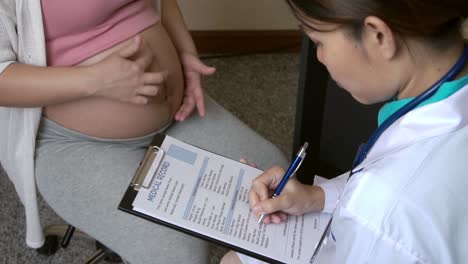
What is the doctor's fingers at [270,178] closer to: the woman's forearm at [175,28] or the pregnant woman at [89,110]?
the pregnant woman at [89,110]

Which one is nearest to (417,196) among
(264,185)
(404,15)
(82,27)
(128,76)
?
(404,15)

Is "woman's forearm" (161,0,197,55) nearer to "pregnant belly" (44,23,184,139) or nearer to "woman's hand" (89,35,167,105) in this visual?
"pregnant belly" (44,23,184,139)

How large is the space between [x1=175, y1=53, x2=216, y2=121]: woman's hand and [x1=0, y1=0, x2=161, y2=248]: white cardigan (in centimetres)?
30

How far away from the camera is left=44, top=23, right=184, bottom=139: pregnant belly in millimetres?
1024

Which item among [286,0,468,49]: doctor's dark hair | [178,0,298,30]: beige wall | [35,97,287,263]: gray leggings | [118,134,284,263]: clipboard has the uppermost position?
[286,0,468,49]: doctor's dark hair

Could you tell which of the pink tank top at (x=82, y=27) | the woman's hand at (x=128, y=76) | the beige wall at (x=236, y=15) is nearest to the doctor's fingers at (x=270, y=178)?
the woman's hand at (x=128, y=76)

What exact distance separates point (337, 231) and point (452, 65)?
267 mm

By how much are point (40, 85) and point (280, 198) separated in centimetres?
45

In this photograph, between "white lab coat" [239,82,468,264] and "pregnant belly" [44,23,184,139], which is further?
"pregnant belly" [44,23,184,139]

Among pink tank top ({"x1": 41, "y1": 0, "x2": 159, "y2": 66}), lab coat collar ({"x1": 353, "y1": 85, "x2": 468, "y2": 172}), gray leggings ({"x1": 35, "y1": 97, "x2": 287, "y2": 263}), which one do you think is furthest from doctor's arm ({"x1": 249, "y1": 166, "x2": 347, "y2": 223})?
pink tank top ({"x1": 41, "y1": 0, "x2": 159, "y2": 66})

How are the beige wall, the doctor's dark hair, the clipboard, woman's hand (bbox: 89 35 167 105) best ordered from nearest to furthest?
the doctor's dark hair
the clipboard
woman's hand (bbox: 89 35 167 105)
the beige wall

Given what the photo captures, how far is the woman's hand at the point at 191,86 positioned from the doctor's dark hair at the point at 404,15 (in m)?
0.49

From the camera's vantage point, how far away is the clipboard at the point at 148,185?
87 cm

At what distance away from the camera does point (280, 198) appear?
917 millimetres
